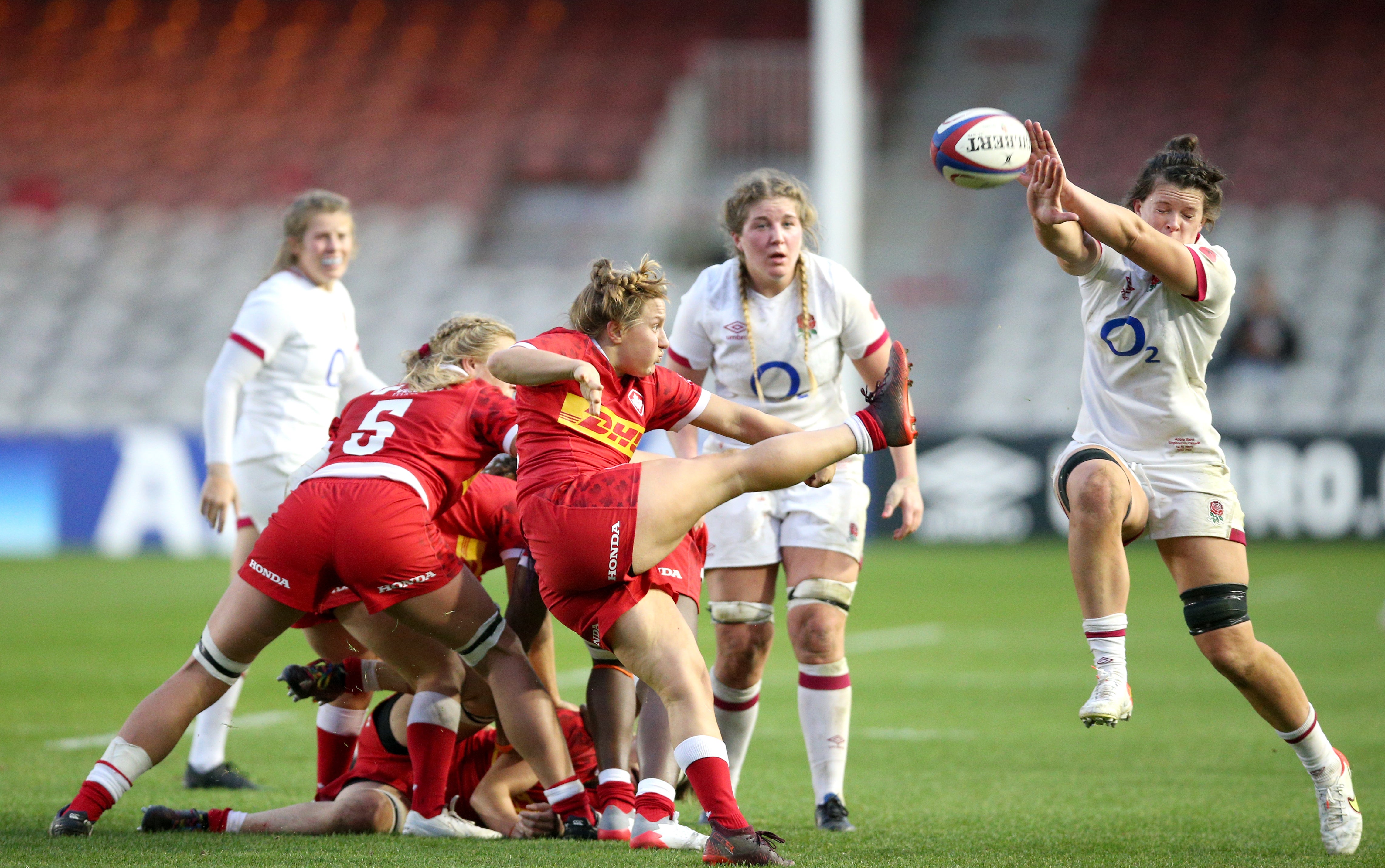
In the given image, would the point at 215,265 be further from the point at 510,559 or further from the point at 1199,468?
the point at 1199,468

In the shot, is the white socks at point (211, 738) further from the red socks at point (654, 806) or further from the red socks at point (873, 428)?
the red socks at point (873, 428)

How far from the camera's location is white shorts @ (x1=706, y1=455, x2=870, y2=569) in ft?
17.3

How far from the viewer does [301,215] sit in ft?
19.9

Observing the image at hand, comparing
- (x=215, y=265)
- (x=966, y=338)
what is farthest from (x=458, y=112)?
(x=966, y=338)

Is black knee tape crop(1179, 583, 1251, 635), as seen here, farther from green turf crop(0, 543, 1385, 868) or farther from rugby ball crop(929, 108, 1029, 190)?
rugby ball crop(929, 108, 1029, 190)

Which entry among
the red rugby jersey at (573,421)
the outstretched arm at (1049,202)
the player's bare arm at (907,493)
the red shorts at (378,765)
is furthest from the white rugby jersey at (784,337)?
the red shorts at (378,765)

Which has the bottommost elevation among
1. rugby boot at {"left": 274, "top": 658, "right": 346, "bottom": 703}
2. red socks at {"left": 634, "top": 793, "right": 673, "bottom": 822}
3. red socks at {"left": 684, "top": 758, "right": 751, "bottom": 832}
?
red socks at {"left": 634, "top": 793, "right": 673, "bottom": 822}

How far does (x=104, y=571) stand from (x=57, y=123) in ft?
38.4

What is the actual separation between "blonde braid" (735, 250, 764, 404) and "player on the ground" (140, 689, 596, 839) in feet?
4.57

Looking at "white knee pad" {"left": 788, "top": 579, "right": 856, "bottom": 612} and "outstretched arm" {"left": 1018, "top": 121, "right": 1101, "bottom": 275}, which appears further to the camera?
"white knee pad" {"left": 788, "top": 579, "right": 856, "bottom": 612}

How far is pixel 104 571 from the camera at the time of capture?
15.1 metres

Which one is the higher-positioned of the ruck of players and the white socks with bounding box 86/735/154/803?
the ruck of players

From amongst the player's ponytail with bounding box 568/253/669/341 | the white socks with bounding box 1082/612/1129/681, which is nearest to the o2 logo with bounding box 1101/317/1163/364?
the white socks with bounding box 1082/612/1129/681

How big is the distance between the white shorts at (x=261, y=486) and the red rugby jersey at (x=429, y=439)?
128 centimetres
